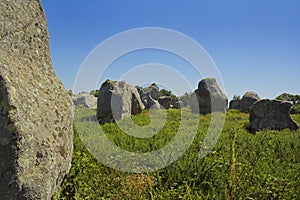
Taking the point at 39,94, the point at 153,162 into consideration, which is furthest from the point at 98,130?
the point at 39,94

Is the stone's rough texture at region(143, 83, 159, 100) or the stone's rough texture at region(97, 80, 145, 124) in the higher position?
the stone's rough texture at region(143, 83, 159, 100)

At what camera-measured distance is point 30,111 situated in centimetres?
360

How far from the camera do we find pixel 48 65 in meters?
4.55

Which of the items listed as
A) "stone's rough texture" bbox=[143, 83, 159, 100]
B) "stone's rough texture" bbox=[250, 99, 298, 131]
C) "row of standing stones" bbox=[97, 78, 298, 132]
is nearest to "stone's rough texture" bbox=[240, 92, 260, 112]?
"row of standing stones" bbox=[97, 78, 298, 132]

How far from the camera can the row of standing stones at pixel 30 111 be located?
3277 mm

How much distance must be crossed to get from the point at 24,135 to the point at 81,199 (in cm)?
138

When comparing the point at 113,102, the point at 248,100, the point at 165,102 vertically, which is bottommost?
the point at 113,102

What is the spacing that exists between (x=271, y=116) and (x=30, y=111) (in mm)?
11085

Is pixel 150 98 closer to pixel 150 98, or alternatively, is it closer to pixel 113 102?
pixel 150 98

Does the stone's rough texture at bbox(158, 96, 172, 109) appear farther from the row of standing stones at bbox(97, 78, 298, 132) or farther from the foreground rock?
the foreground rock

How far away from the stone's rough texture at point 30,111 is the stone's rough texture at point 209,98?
16.1 m

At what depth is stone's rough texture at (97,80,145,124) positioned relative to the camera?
14.2 m

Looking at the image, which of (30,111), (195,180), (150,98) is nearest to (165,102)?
(150,98)

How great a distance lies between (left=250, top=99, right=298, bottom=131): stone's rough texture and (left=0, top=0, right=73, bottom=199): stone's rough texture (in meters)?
9.86
